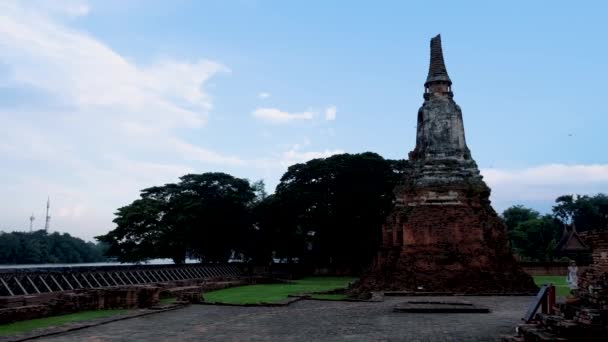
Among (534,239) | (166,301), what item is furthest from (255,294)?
(534,239)

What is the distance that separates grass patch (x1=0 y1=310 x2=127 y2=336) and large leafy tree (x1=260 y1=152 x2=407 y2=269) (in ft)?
82.4

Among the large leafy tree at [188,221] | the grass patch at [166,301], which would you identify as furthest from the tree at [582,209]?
the grass patch at [166,301]

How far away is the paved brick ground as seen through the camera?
11.8 meters

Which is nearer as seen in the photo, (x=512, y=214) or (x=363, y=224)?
(x=363, y=224)

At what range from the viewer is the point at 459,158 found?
96.3ft

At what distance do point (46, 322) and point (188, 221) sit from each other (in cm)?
2435

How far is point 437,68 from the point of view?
101ft

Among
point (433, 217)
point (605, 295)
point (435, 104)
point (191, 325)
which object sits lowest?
point (191, 325)

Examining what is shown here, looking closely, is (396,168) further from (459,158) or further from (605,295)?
(605,295)

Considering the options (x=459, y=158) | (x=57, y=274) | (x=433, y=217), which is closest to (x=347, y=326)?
(x=57, y=274)

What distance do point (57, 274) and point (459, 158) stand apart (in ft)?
66.1

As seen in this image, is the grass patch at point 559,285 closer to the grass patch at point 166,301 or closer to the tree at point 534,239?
the grass patch at point 166,301

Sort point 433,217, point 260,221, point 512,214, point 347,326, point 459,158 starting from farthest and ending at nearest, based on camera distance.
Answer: point 512,214, point 260,221, point 459,158, point 433,217, point 347,326

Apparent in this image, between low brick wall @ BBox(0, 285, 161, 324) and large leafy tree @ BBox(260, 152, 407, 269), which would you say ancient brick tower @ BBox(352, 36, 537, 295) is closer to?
low brick wall @ BBox(0, 285, 161, 324)
